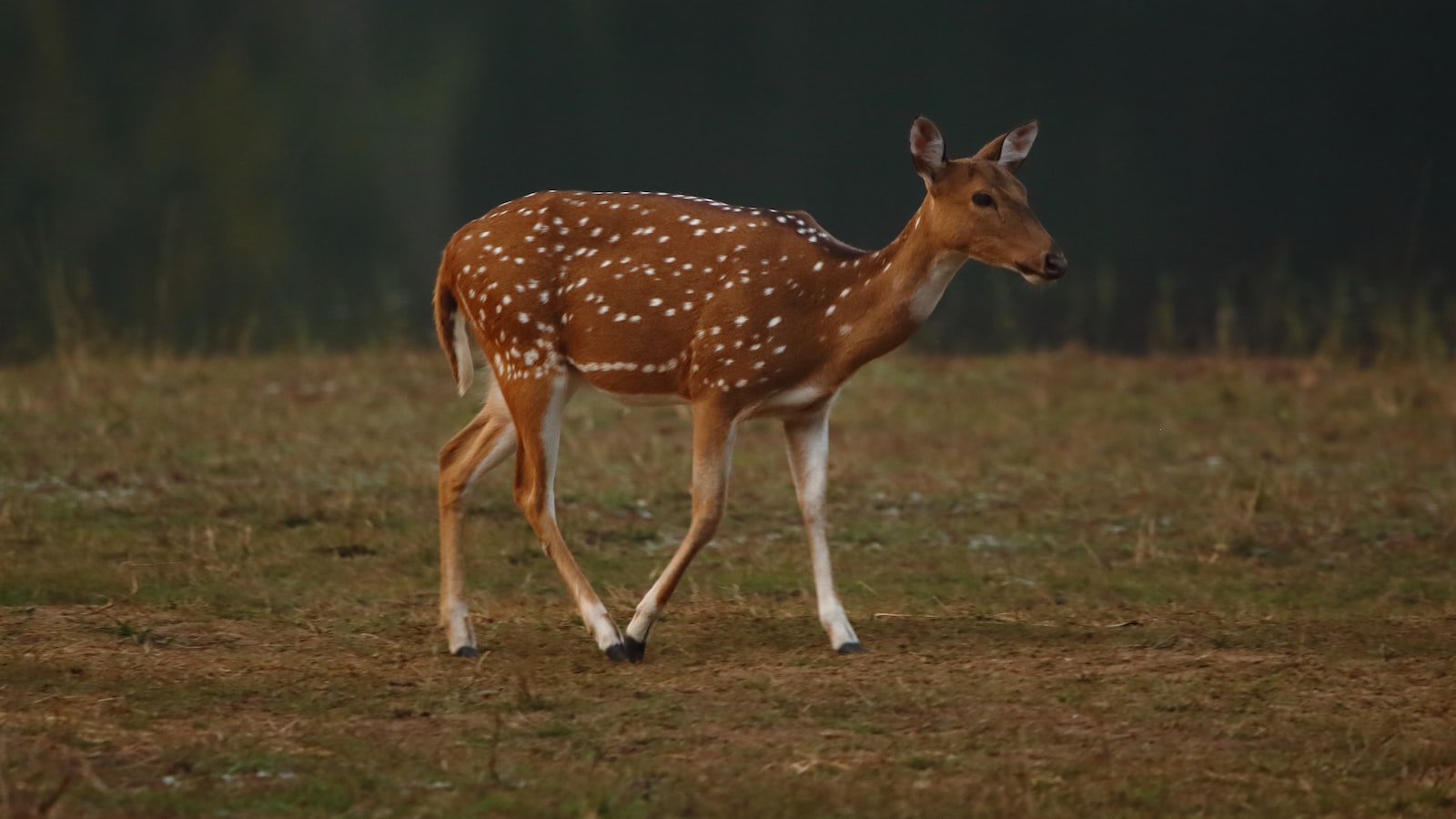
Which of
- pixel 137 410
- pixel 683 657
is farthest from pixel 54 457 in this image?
pixel 683 657

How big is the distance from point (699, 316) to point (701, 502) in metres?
0.64

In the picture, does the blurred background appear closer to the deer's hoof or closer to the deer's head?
the deer's head

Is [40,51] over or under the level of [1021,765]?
over

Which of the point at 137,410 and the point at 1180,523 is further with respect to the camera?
the point at 137,410

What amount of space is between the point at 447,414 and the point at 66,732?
262 inches

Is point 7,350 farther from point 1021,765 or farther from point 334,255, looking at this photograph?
Result: point 1021,765

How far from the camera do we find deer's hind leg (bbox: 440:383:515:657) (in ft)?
23.5

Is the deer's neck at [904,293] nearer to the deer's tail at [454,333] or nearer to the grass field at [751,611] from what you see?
the grass field at [751,611]

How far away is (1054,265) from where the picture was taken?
677 cm

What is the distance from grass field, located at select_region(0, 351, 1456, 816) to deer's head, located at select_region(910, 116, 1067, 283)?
128 cm

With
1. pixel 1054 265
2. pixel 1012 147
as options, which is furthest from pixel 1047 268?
pixel 1012 147

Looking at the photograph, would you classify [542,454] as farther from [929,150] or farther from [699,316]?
[929,150]

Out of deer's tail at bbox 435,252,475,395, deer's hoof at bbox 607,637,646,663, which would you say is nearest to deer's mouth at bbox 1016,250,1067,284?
deer's hoof at bbox 607,637,646,663

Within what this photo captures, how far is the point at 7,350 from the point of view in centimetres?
1484
